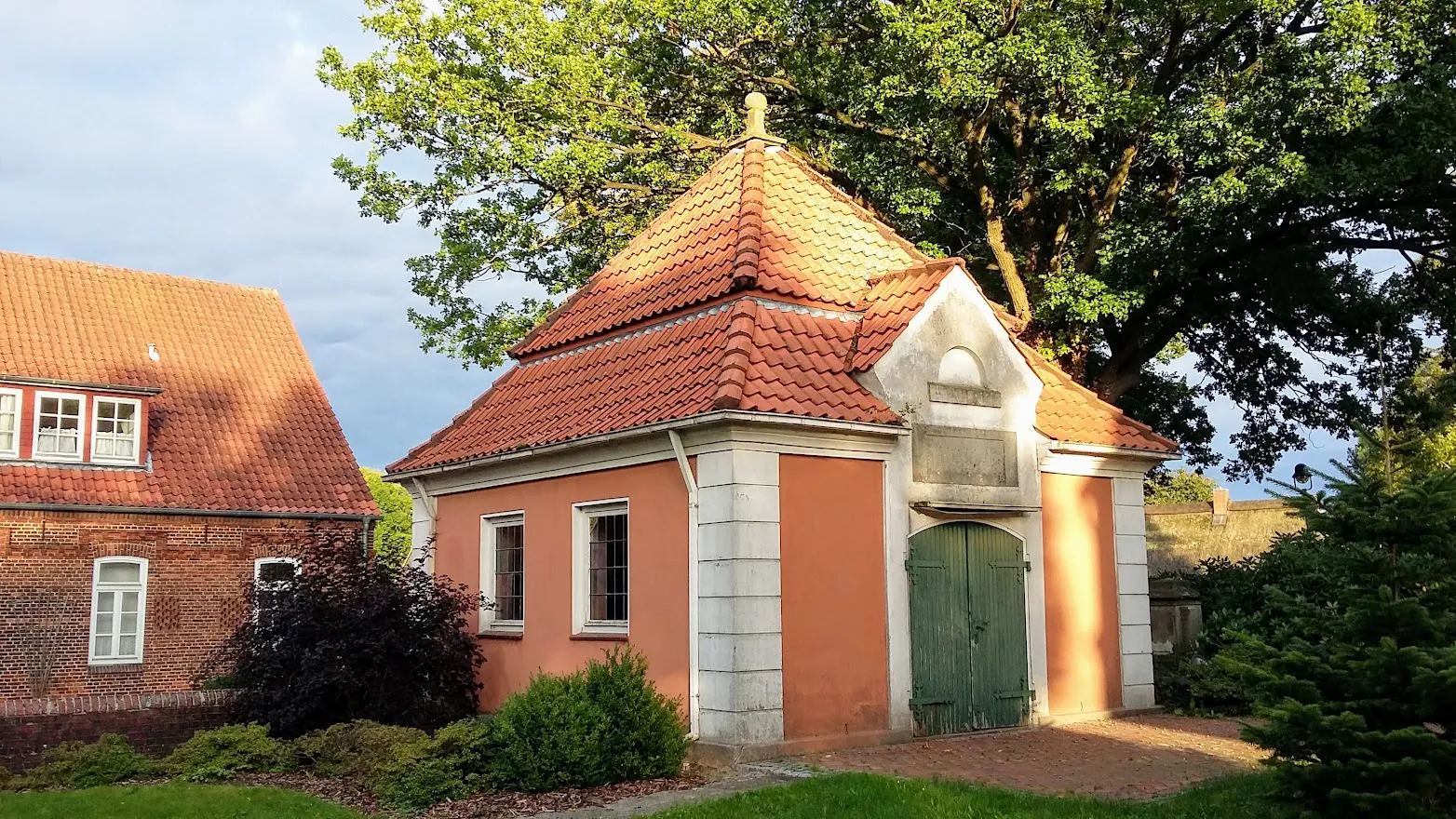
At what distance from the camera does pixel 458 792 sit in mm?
10734

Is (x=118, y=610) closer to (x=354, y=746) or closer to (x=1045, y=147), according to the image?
(x=354, y=746)

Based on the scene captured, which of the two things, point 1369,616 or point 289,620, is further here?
point 289,620

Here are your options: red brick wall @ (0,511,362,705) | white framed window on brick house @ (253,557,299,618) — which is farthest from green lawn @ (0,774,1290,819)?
red brick wall @ (0,511,362,705)

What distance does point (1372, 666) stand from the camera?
25.7 feet

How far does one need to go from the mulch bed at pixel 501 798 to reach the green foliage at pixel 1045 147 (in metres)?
10.8

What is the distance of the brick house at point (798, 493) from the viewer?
475 inches

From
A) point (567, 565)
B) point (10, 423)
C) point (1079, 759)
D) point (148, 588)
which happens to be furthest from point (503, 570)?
point (10, 423)

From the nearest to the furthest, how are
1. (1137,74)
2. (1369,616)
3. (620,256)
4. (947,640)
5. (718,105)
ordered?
(1369,616) < (947,640) < (620,256) < (1137,74) < (718,105)

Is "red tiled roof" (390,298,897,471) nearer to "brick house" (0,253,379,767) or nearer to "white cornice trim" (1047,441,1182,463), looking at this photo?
"white cornice trim" (1047,441,1182,463)

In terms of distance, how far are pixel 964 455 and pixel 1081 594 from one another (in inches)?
106

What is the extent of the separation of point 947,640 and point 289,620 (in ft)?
24.3

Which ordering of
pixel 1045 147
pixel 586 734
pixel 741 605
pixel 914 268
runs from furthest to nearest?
pixel 1045 147 < pixel 914 268 < pixel 741 605 < pixel 586 734

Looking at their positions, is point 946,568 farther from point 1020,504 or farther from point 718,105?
point 718,105

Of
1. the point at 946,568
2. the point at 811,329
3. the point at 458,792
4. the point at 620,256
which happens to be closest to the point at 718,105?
the point at 620,256
